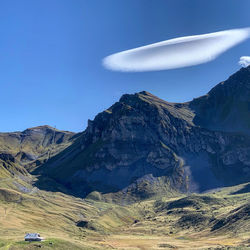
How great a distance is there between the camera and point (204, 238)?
173 meters

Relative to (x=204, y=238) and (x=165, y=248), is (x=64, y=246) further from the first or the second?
(x=204, y=238)

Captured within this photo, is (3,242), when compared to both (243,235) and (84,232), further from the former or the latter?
(243,235)

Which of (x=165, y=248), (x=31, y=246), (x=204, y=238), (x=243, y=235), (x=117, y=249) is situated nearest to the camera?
(x=31, y=246)

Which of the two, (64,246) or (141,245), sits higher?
(64,246)

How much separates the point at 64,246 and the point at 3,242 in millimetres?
20361

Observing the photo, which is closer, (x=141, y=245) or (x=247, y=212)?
(x=141, y=245)

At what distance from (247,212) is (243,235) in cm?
3496

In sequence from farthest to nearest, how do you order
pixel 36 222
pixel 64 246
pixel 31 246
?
pixel 36 222 < pixel 64 246 < pixel 31 246

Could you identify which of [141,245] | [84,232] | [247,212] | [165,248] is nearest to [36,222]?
[84,232]

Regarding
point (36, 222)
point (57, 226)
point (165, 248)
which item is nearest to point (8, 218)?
point (36, 222)

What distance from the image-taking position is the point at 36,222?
7387 inches

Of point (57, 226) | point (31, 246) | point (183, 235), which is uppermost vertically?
point (31, 246)

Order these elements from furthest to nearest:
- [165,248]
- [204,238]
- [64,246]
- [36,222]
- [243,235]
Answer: [36,222]
[204,238]
[243,235]
[165,248]
[64,246]

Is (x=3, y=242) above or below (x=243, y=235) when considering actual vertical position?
above
